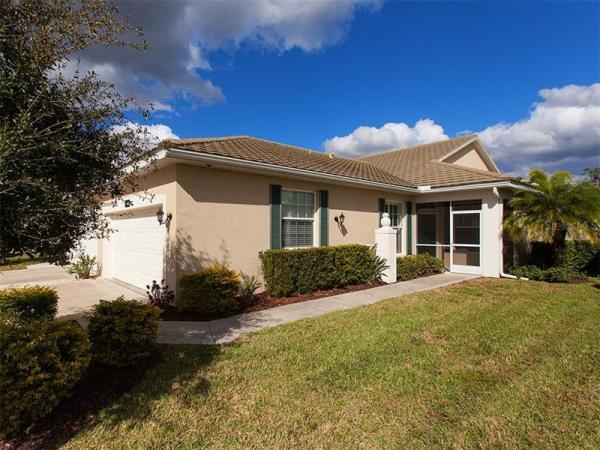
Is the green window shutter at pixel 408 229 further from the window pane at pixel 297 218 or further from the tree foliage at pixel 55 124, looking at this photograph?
the tree foliage at pixel 55 124

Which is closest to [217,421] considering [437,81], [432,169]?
[432,169]

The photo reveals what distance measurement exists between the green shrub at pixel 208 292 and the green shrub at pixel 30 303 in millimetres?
2439

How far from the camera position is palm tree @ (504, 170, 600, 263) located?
1073cm

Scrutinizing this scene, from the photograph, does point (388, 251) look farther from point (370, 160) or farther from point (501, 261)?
point (370, 160)

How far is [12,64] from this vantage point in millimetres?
2898

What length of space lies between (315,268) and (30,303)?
21.5ft

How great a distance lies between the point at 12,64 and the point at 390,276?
10.5 meters

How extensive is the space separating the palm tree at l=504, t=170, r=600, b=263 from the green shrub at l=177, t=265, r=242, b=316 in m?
10.3

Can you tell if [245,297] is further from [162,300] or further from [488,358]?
[488,358]

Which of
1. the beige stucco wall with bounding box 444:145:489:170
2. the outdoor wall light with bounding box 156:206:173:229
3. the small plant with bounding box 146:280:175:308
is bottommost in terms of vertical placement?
the small plant with bounding box 146:280:175:308

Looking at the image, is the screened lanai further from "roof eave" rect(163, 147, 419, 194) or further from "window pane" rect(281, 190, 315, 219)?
"window pane" rect(281, 190, 315, 219)

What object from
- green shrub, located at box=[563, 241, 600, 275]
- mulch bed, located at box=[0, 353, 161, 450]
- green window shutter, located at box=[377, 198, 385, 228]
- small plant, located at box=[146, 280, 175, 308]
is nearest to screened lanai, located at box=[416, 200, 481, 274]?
green window shutter, located at box=[377, 198, 385, 228]

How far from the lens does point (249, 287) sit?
8.69 meters

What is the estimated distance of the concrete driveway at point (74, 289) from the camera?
803 centimetres
